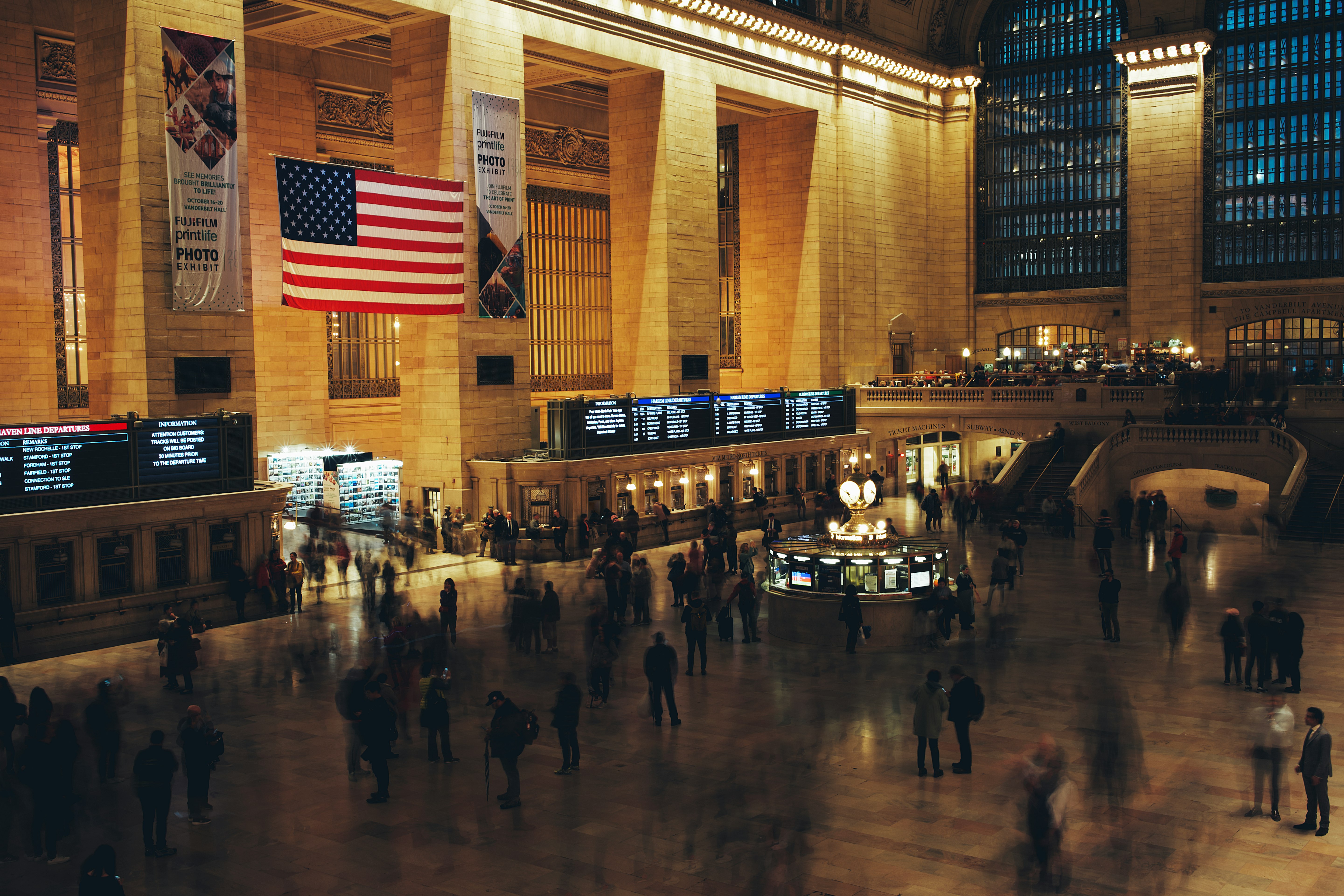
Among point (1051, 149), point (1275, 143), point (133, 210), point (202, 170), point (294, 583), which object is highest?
point (1051, 149)

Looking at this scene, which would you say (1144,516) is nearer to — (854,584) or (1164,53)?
(854,584)

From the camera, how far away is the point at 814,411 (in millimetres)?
37469

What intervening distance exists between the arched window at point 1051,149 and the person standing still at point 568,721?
3939cm

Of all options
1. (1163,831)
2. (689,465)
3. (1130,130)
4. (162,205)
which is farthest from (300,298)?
(1130,130)

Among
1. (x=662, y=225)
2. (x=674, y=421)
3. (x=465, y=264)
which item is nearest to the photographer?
(x=465, y=264)

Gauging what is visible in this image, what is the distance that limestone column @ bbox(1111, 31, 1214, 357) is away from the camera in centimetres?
4359

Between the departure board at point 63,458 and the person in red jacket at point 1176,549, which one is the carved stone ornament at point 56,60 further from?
the person in red jacket at point 1176,549

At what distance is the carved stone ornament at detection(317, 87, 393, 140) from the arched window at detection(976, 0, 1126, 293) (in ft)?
83.8

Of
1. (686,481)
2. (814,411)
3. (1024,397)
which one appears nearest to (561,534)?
(686,481)

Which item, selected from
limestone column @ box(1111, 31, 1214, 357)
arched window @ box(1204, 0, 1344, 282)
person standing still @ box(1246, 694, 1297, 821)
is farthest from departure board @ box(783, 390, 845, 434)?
person standing still @ box(1246, 694, 1297, 821)

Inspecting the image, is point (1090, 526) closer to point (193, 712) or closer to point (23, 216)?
point (193, 712)

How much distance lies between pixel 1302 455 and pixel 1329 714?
1911cm

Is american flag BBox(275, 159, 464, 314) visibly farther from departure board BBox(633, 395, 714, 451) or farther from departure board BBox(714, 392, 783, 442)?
departure board BBox(714, 392, 783, 442)

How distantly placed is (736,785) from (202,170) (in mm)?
16850
